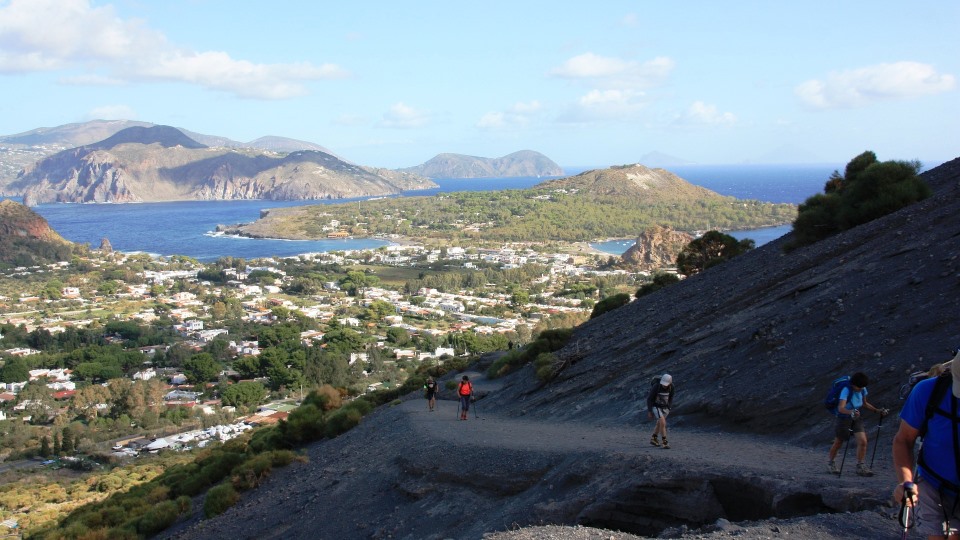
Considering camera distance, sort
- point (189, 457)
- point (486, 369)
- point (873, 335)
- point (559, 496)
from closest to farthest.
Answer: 1. point (559, 496)
2. point (873, 335)
3. point (486, 369)
4. point (189, 457)

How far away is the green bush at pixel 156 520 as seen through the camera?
52.0 feet

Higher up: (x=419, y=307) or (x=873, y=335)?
(x=873, y=335)

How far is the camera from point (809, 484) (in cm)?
657

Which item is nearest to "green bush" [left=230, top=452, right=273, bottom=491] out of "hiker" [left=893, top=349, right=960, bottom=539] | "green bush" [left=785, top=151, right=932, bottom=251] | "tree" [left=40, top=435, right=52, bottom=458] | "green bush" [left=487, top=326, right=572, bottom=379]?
"green bush" [left=487, top=326, right=572, bottom=379]

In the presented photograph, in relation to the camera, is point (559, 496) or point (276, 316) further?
point (276, 316)

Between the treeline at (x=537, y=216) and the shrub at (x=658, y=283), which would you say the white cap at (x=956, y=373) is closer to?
the shrub at (x=658, y=283)

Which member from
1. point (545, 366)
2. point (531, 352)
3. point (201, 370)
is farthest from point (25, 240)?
point (545, 366)

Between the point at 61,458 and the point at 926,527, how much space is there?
113 feet

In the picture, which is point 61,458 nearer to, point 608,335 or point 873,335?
point 608,335

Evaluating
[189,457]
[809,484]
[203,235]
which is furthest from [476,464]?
[203,235]

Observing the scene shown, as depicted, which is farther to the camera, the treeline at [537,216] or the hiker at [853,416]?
the treeline at [537,216]

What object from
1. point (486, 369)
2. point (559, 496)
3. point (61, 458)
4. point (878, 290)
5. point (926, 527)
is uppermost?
point (878, 290)

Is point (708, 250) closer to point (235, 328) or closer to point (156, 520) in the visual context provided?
point (156, 520)

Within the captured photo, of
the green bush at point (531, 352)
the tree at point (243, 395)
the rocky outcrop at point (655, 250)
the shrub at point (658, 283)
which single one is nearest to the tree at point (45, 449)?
the tree at point (243, 395)
